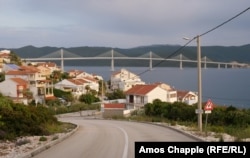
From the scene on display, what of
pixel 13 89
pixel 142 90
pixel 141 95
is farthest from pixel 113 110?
pixel 13 89

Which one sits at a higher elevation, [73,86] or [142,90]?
[73,86]

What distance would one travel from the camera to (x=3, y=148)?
566 inches

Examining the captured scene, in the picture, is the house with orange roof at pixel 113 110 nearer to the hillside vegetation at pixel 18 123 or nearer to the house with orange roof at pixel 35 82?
the house with orange roof at pixel 35 82

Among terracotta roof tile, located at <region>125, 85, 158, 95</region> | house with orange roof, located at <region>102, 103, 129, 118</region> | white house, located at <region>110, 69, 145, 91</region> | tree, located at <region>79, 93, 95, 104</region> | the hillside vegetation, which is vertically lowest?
Result: house with orange roof, located at <region>102, 103, 129, 118</region>

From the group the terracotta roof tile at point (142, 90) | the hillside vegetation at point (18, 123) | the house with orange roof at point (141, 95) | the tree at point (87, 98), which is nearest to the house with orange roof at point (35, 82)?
the tree at point (87, 98)

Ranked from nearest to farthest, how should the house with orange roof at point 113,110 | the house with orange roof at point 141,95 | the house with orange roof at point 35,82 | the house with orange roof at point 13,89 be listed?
1. the house with orange roof at point 113,110
2. the house with orange roof at point 13,89
3. the house with orange roof at point 141,95
4. the house with orange roof at point 35,82

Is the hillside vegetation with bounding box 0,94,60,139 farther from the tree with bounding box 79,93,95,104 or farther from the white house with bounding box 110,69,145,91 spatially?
the white house with bounding box 110,69,145,91

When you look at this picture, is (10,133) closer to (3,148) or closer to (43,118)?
(3,148)

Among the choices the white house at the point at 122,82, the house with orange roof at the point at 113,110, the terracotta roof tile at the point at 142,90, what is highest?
the white house at the point at 122,82

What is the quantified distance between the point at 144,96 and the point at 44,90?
58.8ft

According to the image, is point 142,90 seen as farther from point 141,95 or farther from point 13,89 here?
point 13,89

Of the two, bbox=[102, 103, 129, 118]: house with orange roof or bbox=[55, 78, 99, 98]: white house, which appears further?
bbox=[55, 78, 99, 98]: white house

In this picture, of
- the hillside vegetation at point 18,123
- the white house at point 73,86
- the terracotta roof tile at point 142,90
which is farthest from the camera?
the white house at point 73,86

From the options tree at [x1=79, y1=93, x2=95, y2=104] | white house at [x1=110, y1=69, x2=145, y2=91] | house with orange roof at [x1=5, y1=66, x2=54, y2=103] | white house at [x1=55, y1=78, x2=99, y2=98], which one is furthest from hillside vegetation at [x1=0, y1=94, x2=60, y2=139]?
white house at [x1=110, y1=69, x2=145, y2=91]
